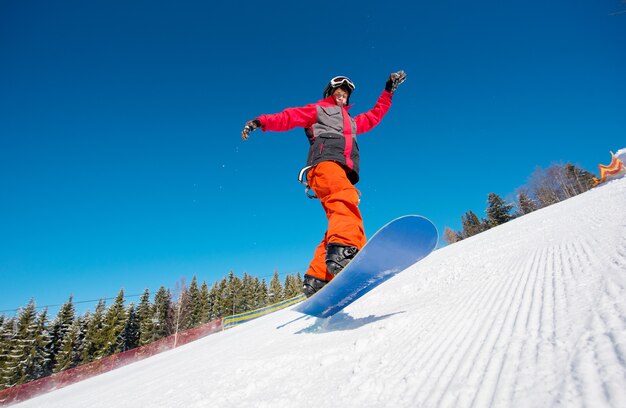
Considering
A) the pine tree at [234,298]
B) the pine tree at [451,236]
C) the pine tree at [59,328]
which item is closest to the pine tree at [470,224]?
the pine tree at [451,236]

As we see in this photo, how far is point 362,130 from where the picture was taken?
298 centimetres

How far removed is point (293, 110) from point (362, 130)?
35.0 inches

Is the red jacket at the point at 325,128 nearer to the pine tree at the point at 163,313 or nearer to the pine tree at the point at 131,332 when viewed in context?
the pine tree at the point at 131,332

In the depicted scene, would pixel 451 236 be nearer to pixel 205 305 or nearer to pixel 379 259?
pixel 205 305

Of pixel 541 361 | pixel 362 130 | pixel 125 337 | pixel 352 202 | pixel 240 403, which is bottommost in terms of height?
pixel 125 337

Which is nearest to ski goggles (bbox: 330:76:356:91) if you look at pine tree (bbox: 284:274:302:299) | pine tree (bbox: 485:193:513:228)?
pine tree (bbox: 485:193:513:228)

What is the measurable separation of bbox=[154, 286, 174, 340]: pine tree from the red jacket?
3609 cm

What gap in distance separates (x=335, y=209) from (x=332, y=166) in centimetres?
39

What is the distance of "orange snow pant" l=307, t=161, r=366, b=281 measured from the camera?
1.86 m

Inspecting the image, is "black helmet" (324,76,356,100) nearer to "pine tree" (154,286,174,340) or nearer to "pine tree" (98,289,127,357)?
"pine tree" (98,289,127,357)

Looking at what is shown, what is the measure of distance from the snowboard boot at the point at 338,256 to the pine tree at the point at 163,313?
119ft

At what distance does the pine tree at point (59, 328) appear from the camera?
23734 mm

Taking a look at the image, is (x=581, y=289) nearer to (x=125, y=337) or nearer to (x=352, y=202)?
(x=352, y=202)

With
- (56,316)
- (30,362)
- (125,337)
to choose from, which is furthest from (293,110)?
(125,337)
